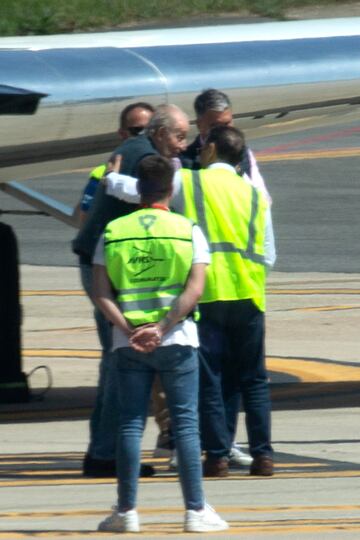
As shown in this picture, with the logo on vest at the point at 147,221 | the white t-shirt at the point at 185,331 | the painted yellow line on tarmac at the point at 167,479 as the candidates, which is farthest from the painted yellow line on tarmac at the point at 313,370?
the logo on vest at the point at 147,221

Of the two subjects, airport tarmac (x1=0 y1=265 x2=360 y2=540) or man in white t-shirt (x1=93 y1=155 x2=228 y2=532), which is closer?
man in white t-shirt (x1=93 y1=155 x2=228 y2=532)

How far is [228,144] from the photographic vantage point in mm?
8750

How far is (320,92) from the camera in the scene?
11.5 m

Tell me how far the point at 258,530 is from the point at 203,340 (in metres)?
1.73

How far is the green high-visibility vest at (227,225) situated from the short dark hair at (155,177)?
1258 millimetres

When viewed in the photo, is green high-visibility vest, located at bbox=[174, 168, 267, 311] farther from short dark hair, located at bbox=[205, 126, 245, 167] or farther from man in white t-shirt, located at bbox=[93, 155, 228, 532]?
man in white t-shirt, located at bbox=[93, 155, 228, 532]

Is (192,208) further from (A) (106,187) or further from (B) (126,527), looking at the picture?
(B) (126,527)

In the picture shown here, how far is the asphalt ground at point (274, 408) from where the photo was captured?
7.63 metres

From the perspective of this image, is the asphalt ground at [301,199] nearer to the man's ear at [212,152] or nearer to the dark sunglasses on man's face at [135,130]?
the dark sunglasses on man's face at [135,130]

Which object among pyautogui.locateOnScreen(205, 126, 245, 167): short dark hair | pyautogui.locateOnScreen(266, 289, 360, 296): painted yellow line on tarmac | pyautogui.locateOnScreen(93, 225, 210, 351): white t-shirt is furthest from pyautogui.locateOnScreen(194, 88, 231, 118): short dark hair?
pyautogui.locateOnScreen(266, 289, 360, 296): painted yellow line on tarmac

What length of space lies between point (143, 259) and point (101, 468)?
197 centimetres

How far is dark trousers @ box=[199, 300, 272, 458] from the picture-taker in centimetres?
869

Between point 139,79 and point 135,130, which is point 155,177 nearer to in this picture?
point 135,130

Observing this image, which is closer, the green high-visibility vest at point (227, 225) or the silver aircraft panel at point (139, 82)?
the green high-visibility vest at point (227, 225)
